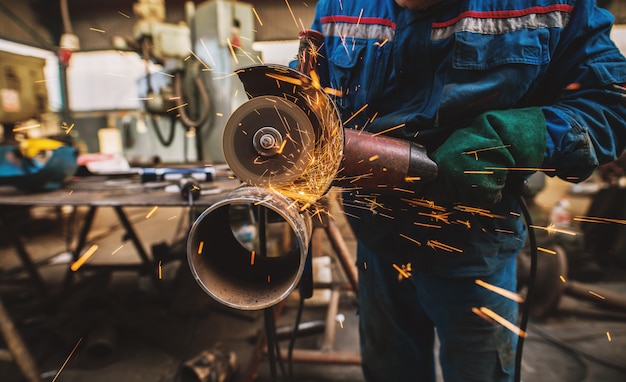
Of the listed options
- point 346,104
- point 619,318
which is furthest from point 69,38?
point 619,318

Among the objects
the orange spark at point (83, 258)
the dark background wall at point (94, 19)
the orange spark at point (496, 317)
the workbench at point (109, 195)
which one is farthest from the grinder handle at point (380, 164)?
the dark background wall at point (94, 19)

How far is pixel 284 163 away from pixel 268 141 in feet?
0.21

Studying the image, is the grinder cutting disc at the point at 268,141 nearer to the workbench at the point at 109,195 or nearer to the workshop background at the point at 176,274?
the workshop background at the point at 176,274

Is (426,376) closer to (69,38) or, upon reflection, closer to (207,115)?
(207,115)

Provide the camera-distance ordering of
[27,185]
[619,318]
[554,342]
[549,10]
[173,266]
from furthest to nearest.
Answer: [173,266], [619,318], [554,342], [27,185], [549,10]

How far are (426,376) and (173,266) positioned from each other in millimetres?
1976

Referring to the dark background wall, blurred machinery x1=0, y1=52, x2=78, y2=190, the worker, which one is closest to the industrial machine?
the worker

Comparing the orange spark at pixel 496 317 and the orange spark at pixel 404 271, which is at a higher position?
the orange spark at pixel 404 271

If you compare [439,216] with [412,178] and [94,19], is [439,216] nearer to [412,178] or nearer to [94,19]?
[412,178]

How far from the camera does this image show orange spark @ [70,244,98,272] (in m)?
2.61

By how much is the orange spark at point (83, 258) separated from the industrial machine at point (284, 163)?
2.47 m

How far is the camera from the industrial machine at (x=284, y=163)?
0.65m

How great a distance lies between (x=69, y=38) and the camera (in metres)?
2.98

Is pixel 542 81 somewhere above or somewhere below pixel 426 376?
above
